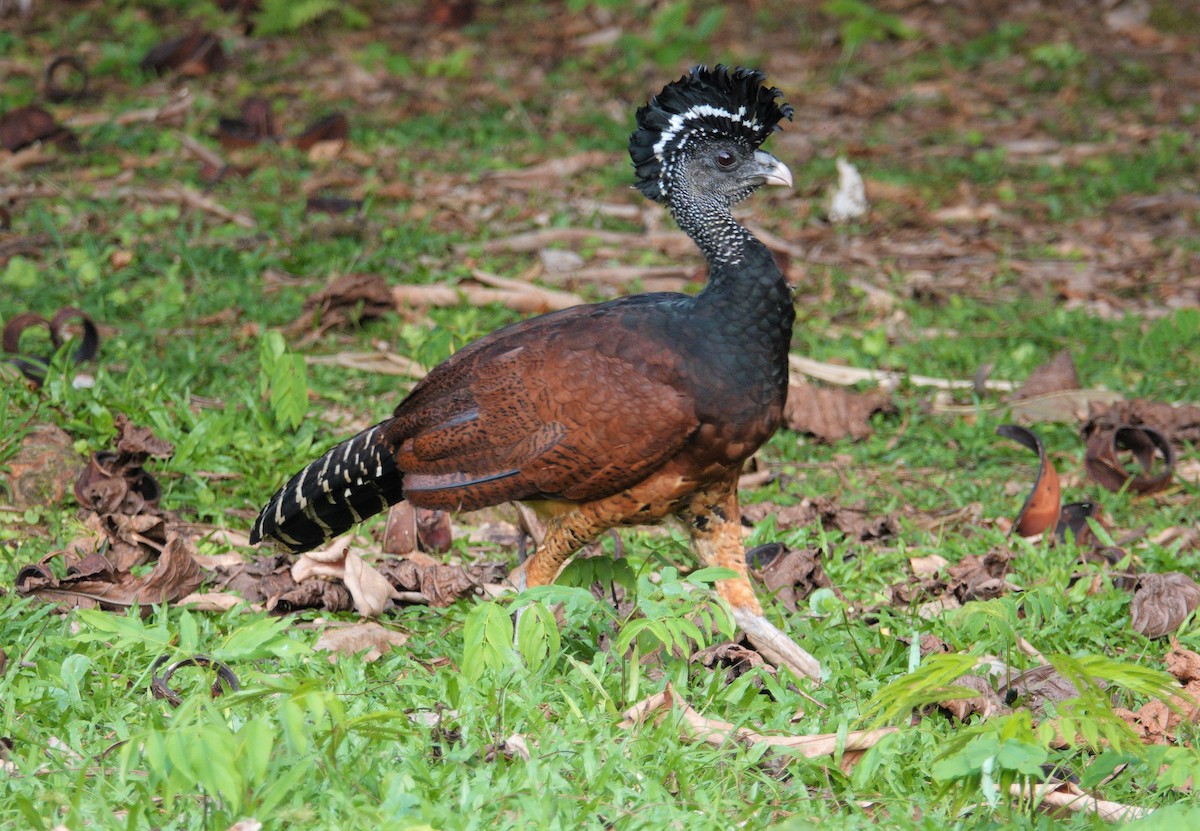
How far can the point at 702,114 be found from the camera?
4.29m

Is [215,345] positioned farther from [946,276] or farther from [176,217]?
[946,276]

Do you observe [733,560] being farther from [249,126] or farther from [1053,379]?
[249,126]

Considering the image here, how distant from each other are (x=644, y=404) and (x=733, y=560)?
67 centimetres

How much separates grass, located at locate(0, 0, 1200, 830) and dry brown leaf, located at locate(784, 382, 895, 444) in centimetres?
10

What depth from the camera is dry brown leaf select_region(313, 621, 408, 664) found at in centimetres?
420

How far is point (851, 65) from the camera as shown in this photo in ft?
37.8

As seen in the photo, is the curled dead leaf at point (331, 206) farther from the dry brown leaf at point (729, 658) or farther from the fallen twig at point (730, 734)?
the fallen twig at point (730, 734)

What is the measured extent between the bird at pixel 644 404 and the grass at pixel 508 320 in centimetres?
28

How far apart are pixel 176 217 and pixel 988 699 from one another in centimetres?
589

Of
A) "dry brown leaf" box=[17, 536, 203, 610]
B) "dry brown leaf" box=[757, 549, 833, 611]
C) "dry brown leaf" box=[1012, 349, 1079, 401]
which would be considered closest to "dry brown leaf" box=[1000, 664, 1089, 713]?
"dry brown leaf" box=[757, 549, 833, 611]

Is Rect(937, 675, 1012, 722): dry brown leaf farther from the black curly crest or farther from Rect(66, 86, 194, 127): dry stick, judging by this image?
Rect(66, 86, 194, 127): dry stick

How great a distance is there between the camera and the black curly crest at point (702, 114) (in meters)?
4.25

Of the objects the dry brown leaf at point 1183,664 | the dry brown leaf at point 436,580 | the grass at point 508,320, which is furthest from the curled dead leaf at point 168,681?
the dry brown leaf at point 1183,664

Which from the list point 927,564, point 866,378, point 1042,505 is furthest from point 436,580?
point 866,378
